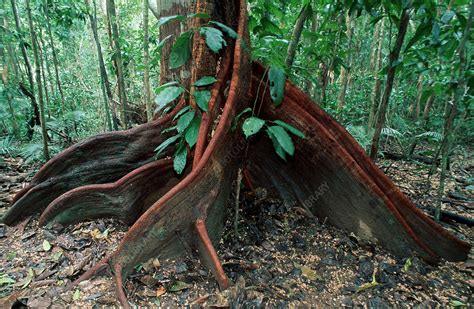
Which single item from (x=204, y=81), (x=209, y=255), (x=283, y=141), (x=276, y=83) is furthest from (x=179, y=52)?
(x=209, y=255)

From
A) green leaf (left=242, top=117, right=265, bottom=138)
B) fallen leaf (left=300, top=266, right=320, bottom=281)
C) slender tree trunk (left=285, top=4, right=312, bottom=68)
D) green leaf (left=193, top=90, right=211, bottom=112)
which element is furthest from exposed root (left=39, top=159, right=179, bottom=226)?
slender tree trunk (left=285, top=4, right=312, bottom=68)

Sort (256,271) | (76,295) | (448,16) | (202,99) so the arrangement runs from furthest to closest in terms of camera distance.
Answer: (202,99)
(256,271)
(448,16)
(76,295)

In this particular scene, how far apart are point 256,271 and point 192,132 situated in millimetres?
1138

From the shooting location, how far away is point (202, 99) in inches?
87.0

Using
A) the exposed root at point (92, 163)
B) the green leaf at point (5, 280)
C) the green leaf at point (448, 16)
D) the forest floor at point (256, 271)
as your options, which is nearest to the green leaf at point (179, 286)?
the forest floor at point (256, 271)

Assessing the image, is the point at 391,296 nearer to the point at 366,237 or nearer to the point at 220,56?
the point at 366,237

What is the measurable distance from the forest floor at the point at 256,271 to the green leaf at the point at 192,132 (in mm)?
758

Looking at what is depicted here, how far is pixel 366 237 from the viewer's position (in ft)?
8.03

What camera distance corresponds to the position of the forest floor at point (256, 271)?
6.08 feet

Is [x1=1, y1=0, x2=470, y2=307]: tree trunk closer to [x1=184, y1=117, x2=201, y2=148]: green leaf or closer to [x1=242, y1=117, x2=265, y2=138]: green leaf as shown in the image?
[x1=184, y1=117, x2=201, y2=148]: green leaf

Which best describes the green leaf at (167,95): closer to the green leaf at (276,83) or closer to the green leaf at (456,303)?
the green leaf at (276,83)

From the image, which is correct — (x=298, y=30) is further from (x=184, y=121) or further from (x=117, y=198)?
(x=117, y=198)

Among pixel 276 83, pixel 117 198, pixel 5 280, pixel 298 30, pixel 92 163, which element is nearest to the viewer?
pixel 5 280

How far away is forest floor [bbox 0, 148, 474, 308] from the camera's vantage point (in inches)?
73.0
